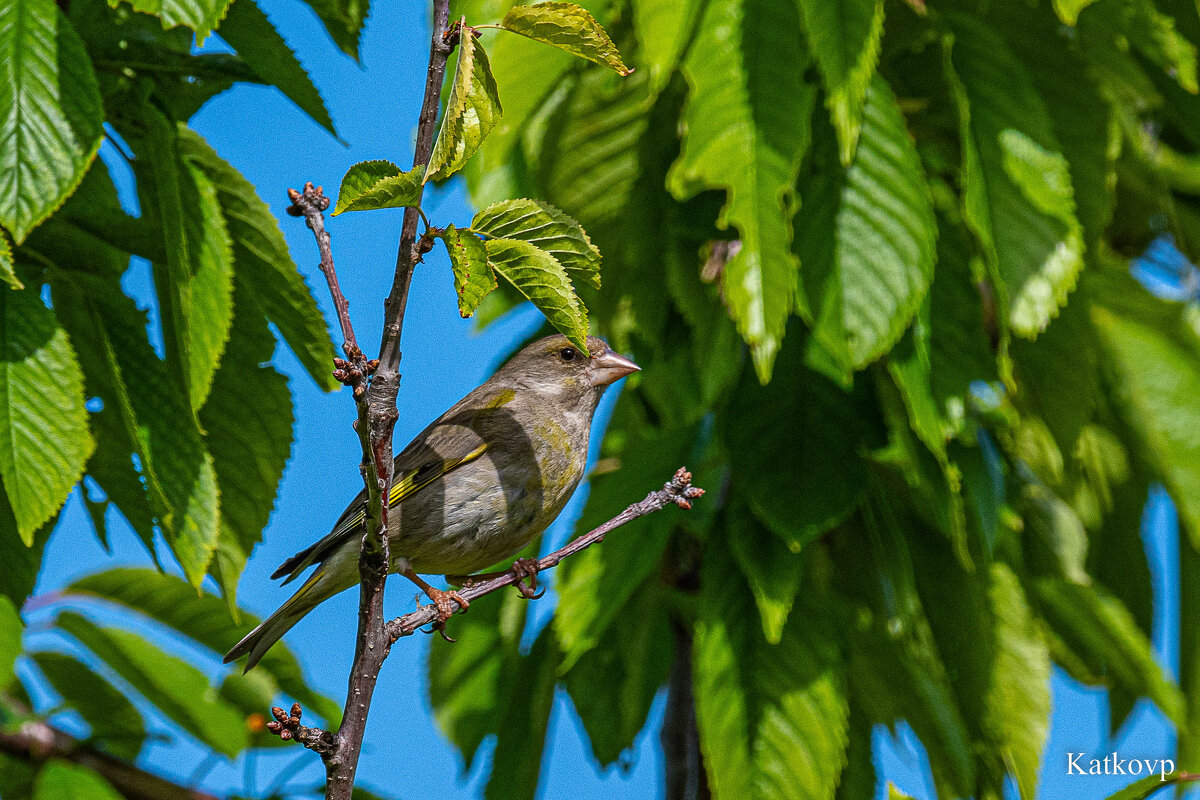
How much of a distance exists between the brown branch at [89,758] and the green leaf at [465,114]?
2.50 meters

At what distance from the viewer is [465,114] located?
2.00 meters

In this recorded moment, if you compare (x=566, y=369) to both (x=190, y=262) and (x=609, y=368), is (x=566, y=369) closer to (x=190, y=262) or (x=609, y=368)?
(x=609, y=368)

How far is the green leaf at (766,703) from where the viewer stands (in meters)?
3.32

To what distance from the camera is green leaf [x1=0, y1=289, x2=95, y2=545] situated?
8.20 feet

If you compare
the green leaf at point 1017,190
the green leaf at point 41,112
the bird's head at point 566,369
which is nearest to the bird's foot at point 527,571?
the bird's head at point 566,369

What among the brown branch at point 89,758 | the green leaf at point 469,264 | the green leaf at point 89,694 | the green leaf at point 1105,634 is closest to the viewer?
the green leaf at point 469,264

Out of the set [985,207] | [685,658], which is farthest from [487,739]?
[985,207]

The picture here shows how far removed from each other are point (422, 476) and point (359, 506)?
0.24m

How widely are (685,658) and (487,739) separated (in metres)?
0.94

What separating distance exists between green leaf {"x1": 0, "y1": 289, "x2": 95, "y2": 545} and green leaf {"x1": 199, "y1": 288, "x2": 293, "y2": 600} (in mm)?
443

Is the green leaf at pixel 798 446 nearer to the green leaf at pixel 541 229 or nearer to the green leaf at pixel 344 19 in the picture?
the green leaf at pixel 541 229

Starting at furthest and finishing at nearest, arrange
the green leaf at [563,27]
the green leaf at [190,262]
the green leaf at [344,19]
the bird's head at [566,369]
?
the bird's head at [566,369], the green leaf at [344,19], the green leaf at [190,262], the green leaf at [563,27]

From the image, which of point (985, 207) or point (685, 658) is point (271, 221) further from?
point (685, 658)

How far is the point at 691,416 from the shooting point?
153 inches
